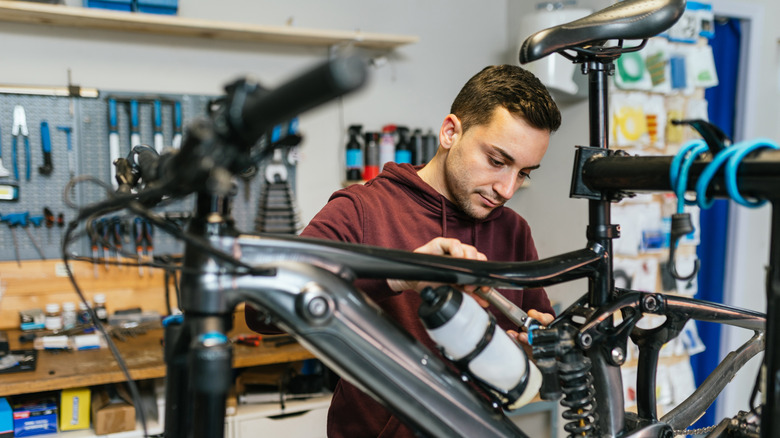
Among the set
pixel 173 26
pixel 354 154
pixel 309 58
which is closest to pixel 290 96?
pixel 173 26

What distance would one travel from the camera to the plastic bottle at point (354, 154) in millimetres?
3053

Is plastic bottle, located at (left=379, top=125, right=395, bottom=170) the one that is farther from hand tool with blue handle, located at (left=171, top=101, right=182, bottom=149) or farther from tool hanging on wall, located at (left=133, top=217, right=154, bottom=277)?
tool hanging on wall, located at (left=133, top=217, right=154, bottom=277)

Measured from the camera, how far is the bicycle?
544 millimetres

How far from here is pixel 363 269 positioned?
716 mm

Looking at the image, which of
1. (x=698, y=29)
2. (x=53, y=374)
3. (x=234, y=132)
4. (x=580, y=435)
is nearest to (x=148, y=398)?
(x=53, y=374)

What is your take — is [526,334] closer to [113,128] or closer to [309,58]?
[113,128]

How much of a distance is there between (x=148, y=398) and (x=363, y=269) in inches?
75.9

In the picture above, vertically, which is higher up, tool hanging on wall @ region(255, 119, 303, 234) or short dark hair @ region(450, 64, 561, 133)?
short dark hair @ region(450, 64, 561, 133)

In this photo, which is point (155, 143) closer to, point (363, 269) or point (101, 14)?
point (101, 14)

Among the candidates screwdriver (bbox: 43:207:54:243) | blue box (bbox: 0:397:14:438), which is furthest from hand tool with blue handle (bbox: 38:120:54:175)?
blue box (bbox: 0:397:14:438)

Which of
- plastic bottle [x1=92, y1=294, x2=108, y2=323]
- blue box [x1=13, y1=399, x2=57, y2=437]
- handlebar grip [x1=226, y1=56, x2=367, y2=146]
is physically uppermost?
handlebar grip [x1=226, y1=56, x2=367, y2=146]

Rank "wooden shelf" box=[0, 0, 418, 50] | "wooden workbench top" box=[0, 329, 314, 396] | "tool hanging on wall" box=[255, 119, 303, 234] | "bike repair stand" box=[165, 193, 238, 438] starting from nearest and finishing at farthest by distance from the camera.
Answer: "bike repair stand" box=[165, 193, 238, 438] < "wooden workbench top" box=[0, 329, 314, 396] < "wooden shelf" box=[0, 0, 418, 50] < "tool hanging on wall" box=[255, 119, 303, 234]

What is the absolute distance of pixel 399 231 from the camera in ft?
4.36

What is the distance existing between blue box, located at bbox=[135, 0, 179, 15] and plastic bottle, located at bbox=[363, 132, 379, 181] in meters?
1.01
